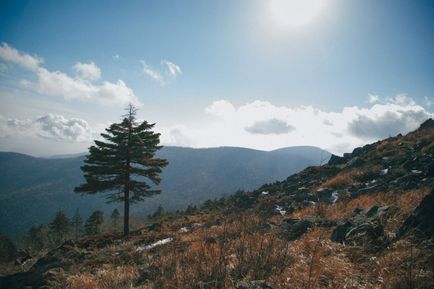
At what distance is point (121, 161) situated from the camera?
2252 cm

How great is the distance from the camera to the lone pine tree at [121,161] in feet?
70.7

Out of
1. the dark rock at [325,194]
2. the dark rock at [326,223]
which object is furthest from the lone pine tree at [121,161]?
the dark rock at [326,223]

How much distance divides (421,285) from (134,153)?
830 inches

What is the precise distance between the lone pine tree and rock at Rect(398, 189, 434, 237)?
62.9ft


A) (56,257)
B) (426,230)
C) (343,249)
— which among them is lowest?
(56,257)

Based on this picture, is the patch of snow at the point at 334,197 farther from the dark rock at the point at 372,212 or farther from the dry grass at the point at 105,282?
the dry grass at the point at 105,282

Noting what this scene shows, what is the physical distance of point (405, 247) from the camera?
434 cm

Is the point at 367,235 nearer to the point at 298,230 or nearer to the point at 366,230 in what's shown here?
the point at 366,230

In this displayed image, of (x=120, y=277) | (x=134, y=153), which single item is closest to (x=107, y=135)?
(x=134, y=153)

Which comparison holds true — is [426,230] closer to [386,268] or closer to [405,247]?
Answer: [405,247]

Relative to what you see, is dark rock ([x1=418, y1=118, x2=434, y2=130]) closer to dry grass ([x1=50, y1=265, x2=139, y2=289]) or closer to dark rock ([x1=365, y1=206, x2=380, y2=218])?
dark rock ([x1=365, y1=206, x2=380, y2=218])

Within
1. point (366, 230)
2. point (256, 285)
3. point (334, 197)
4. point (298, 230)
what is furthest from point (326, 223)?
point (334, 197)

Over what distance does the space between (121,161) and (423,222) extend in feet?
70.3

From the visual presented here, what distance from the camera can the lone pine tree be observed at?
849 inches
